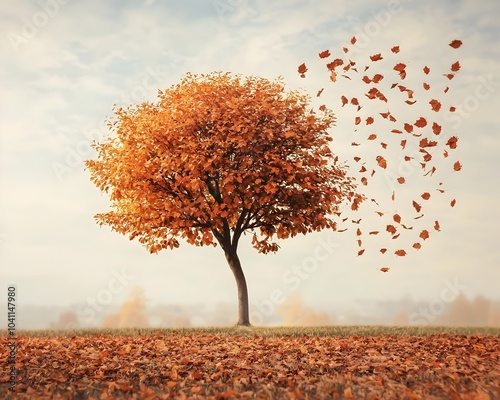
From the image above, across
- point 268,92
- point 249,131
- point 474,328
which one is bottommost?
point 474,328

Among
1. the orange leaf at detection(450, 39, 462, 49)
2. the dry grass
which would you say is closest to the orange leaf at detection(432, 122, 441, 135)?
the orange leaf at detection(450, 39, 462, 49)

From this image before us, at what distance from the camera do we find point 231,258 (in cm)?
2398

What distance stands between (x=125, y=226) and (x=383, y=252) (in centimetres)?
1366

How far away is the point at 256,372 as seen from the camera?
10.1 meters

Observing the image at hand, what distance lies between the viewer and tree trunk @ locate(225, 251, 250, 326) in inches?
922

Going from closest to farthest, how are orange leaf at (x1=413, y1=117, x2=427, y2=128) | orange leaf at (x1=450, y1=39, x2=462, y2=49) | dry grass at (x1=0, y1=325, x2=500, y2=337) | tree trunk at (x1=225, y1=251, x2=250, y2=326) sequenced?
orange leaf at (x1=450, y1=39, x2=462, y2=49) < orange leaf at (x1=413, y1=117, x2=427, y2=128) < dry grass at (x1=0, y1=325, x2=500, y2=337) < tree trunk at (x1=225, y1=251, x2=250, y2=326)

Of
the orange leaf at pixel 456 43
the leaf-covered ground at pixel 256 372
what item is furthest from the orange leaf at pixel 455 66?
the leaf-covered ground at pixel 256 372

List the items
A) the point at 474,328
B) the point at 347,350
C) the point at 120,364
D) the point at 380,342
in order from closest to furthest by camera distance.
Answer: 1. the point at 120,364
2. the point at 347,350
3. the point at 380,342
4. the point at 474,328

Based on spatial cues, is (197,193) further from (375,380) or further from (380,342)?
(375,380)

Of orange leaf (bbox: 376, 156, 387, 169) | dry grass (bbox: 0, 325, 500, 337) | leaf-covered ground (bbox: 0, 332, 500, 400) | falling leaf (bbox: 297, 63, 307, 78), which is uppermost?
falling leaf (bbox: 297, 63, 307, 78)

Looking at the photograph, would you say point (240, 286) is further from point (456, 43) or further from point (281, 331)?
point (456, 43)

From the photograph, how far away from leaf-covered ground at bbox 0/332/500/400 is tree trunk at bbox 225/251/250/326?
378 inches

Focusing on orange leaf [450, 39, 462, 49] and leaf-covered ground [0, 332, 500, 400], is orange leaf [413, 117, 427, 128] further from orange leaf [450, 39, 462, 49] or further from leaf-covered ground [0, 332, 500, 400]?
leaf-covered ground [0, 332, 500, 400]

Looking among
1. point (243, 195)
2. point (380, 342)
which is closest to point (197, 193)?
point (243, 195)
